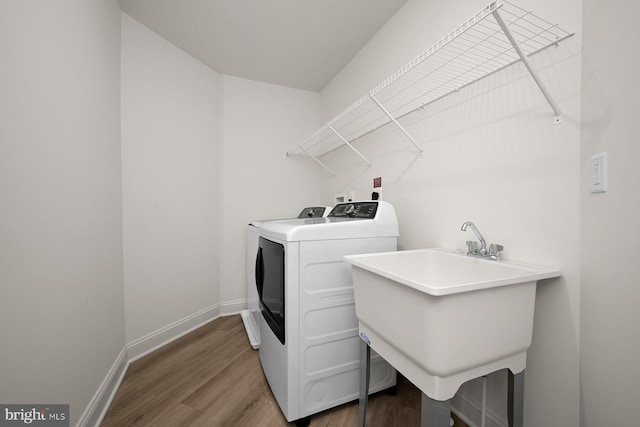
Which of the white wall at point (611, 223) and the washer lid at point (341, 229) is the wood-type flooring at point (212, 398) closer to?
the white wall at point (611, 223)

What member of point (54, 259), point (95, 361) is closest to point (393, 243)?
point (54, 259)

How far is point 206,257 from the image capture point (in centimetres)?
A: 251

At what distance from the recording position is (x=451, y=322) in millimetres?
716

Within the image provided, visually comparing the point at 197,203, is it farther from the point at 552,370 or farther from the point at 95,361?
the point at 552,370

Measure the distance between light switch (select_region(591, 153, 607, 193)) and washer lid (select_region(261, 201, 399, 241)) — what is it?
0.85 metres

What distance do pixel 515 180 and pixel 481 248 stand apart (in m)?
0.35

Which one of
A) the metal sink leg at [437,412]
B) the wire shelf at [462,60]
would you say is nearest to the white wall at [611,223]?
the wire shelf at [462,60]

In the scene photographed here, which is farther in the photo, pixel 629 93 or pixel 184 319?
pixel 184 319

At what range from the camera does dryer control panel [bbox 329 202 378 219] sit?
1.52 meters

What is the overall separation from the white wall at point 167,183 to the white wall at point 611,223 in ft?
8.89

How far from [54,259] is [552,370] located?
2177 mm

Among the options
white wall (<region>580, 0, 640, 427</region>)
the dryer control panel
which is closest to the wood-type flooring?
white wall (<region>580, 0, 640, 427</region>)

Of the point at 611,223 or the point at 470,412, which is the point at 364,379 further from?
the point at 611,223

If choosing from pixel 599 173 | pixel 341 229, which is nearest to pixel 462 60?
pixel 599 173
